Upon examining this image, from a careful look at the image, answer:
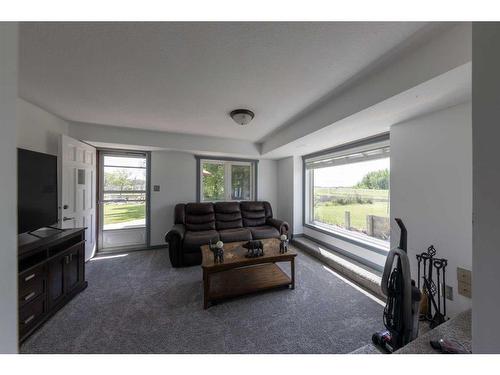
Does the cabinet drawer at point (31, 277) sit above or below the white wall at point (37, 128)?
below

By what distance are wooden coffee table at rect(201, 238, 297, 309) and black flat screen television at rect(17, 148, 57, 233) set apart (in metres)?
1.70

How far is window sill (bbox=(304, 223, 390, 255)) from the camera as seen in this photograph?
259 centimetres

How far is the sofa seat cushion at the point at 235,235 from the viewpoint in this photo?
3268mm

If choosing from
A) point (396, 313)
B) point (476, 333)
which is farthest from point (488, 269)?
point (396, 313)

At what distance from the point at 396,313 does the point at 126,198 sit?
4.35 metres

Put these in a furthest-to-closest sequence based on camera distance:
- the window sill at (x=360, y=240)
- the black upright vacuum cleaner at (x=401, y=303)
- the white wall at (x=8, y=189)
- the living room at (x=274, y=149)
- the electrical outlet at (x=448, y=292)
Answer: the window sill at (x=360, y=240) → the electrical outlet at (x=448, y=292) → the black upright vacuum cleaner at (x=401, y=303) → the living room at (x=274, y=149) → the white wall at (x=8, y=189)

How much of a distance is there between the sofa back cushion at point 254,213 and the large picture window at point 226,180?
18.4 inches

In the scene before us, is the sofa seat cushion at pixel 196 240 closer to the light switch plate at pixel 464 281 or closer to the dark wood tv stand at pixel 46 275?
the dark wood tv stand at pixel 46 275

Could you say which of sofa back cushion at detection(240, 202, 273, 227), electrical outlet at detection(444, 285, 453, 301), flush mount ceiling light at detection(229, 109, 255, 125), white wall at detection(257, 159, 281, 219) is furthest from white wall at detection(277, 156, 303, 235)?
electrical outlet at detection(444, 285, 453, 301)

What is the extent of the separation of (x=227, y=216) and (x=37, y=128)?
3026mm

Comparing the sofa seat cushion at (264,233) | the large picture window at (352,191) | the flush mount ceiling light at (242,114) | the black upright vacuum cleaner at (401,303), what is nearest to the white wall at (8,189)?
the flush mount ceiling light at (242,114)

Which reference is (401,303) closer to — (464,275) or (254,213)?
(464,275)

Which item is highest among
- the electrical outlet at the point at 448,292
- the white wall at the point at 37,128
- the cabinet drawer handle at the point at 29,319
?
the white wall at the point at 37,128
